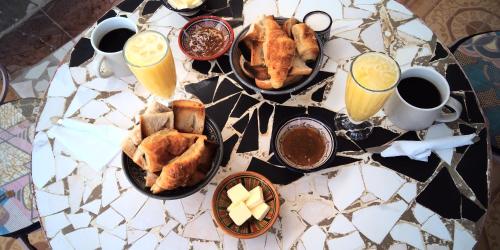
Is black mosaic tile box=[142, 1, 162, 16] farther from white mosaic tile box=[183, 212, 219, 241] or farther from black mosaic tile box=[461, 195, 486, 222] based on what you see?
black mosaic tile box=[461, 195, 486, 222]

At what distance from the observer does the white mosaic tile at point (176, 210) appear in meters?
1.23

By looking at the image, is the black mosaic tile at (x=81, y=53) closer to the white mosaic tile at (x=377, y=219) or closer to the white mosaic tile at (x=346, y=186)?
the white mosaic tile at (x=346, y=186)

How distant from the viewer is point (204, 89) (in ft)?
4.81

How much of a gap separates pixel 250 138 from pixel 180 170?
0.33 meters

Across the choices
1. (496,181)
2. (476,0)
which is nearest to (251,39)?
(496,181)

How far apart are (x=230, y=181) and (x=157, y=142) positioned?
0.26 metres

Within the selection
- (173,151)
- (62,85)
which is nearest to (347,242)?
(173,151)

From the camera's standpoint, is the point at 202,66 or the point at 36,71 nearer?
the point at 202,66

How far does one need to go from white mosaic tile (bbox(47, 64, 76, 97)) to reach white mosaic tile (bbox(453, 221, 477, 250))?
1.42 meters

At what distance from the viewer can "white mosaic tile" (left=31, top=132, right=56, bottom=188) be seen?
133 cm

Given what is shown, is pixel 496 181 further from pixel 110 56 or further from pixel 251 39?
pixel 110 56

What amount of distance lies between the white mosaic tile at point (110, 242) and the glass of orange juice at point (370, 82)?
85cm

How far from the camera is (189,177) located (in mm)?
1144

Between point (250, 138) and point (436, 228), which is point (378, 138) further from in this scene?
point (250, 138)
